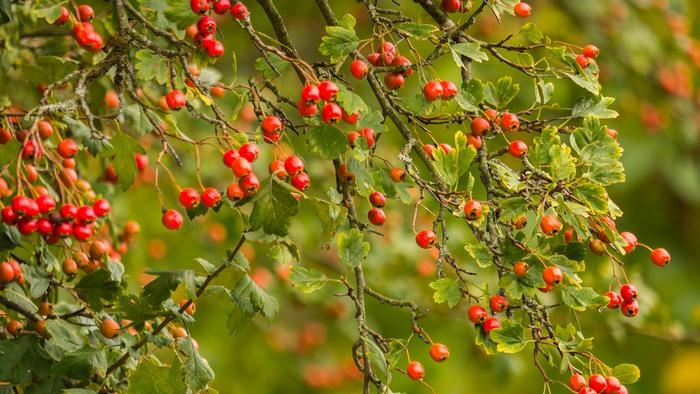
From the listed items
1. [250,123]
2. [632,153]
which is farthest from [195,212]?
[632,153]

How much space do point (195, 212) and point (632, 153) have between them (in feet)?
11.8

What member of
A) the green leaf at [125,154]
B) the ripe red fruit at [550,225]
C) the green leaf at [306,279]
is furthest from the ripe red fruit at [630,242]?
the green leaf at [125,154]

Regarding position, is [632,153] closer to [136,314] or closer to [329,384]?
[329,384]

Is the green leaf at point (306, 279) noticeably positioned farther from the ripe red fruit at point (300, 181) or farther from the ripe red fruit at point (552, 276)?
the ripe red fruit at point (552, 276)

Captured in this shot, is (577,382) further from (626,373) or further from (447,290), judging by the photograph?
(447,290)

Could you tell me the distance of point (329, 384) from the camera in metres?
4.25

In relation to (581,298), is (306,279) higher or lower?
lower

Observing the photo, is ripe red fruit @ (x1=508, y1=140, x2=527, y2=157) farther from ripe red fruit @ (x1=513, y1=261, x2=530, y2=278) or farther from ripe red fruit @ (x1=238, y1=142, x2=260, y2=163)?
ripe red fruit @ (x1=238, y1=142, x2=260, y2=163)

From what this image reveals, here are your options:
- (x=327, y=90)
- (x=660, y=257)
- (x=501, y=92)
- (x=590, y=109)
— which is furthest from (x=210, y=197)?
(x=660, y=257)

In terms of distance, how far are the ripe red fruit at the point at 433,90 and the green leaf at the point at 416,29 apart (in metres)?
0.08

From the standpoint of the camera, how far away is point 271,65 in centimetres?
159

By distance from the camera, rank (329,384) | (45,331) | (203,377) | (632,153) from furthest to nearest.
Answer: (632,153) → (329,384) → (45,331) → (203,377)

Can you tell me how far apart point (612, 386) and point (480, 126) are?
0.42 m

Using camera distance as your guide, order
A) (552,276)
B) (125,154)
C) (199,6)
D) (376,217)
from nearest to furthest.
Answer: (552,276) < (199,6) < (376,217) < (125,154)
